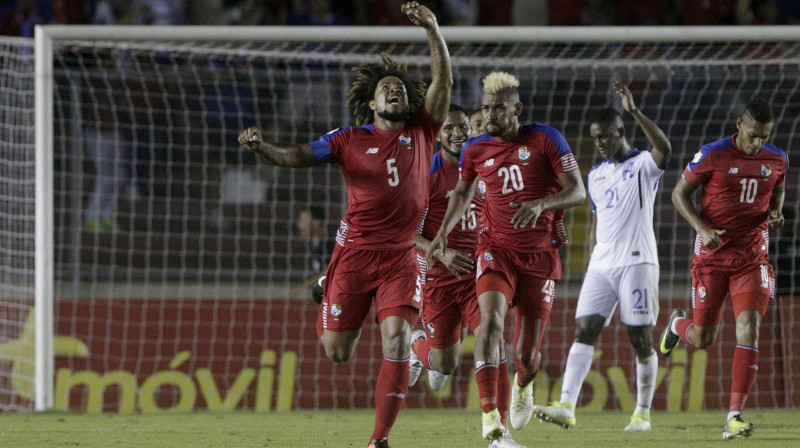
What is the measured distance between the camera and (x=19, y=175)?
10.7m

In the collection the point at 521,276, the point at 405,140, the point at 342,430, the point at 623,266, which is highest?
the point at 405,140

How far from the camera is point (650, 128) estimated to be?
25.7 ft

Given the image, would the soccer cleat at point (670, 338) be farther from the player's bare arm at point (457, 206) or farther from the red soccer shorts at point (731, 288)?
the player's bare arm at point (457, 206)

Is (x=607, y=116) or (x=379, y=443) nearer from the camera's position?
(x=379, y=443)

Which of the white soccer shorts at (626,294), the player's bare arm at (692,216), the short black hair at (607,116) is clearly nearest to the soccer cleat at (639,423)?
the white soccer shorts at (626,294)

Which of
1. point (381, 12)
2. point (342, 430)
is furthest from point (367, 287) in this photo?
point (381, 12)

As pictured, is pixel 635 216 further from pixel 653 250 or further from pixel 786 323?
pixel 786 323

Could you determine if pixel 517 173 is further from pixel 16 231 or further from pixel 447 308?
pixel 16 231

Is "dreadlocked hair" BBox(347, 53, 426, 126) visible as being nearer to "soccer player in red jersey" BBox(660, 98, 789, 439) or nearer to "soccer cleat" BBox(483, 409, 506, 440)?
"soccer cleat" BBox(483, 409, 506, 440)

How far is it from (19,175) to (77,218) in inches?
36.5

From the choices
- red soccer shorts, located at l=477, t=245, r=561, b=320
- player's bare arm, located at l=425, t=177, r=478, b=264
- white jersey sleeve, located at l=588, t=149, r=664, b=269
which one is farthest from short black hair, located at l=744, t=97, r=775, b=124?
player's bare arm, located at l=425, t=177, r=478, b=264

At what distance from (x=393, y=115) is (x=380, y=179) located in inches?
15.2

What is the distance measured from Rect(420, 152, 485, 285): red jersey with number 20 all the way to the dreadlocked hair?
1026 millimetres

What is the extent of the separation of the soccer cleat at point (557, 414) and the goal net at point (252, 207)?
272cm
